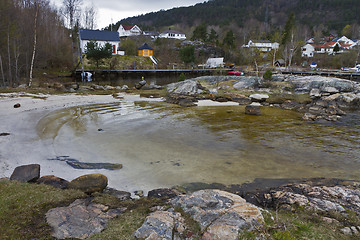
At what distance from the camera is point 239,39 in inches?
3688

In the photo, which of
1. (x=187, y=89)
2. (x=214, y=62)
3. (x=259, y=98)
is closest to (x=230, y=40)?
(x=214, y=62)

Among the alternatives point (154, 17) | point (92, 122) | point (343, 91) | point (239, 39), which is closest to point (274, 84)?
point (343, 91)

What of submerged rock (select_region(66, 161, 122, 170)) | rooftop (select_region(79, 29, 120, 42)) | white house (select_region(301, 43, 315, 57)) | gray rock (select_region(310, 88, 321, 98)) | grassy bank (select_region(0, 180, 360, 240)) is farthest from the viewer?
white house (select_region(301, 43, 315, 57))

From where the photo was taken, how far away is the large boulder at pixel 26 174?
6832 mm

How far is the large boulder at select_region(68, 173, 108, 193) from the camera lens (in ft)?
22.0

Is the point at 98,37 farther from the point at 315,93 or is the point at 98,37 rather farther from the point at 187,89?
the point at 315,93

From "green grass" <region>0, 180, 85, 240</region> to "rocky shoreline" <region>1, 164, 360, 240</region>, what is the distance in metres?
0.22

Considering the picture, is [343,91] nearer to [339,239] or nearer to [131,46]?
[339,239]

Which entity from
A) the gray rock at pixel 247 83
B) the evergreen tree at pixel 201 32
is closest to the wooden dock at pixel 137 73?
the gray rock at pixel 247 83

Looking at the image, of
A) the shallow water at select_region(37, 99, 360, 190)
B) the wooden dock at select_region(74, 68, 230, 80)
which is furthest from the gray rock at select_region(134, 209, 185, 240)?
the wooden dock at select_region(74, 68, 230, 80)

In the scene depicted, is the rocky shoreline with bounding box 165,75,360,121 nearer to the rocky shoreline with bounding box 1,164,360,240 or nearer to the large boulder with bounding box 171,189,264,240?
the rocky shoreline with bounding box 1,164,360,240

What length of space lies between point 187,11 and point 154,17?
98.2 ft

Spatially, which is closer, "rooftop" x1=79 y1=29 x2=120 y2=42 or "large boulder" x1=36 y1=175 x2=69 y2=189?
"large boulder" x1=36 y1=175 x2=69 y2=189

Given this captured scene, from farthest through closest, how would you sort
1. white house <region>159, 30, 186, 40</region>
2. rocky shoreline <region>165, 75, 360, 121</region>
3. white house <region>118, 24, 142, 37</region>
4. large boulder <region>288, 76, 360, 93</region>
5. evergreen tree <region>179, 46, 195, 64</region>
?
white house <region>159, 30, 186, 40</region>
white house <region>118, 24, 142, 37</region>
evergreen tree <region>179, 46, 195, 64</region>
large boulder <region>288, 76, 360, 93</region>
rocky shoreline <region>165, 75, 360, 121</region>
